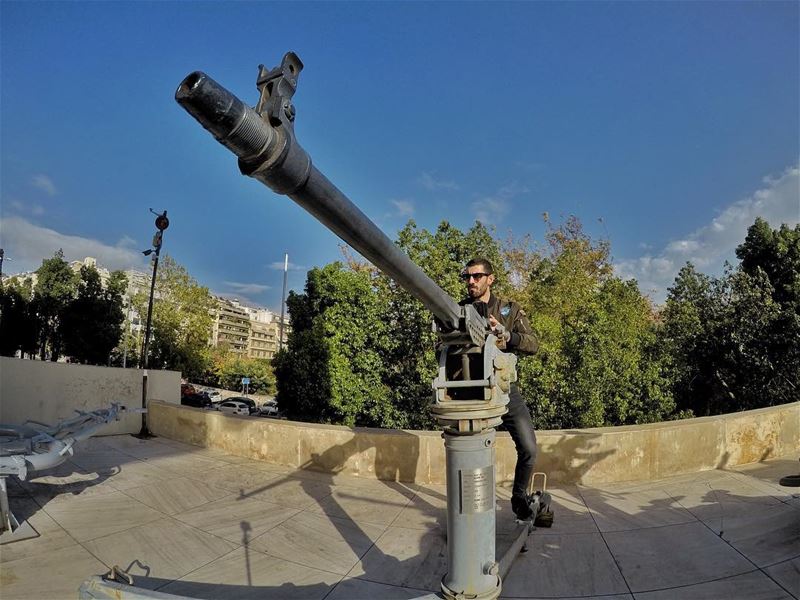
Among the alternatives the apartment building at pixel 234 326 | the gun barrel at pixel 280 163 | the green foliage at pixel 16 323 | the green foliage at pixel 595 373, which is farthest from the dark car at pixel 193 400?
the apartment building at pixel 234 326

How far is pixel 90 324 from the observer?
3025cm

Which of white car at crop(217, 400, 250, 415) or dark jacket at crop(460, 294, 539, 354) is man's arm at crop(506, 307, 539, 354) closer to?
dark jacket at crop(460, 294, 539, 354)

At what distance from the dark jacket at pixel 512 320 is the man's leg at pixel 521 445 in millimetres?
510

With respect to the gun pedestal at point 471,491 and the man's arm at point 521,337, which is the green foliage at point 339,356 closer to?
the man's arm at point 521,337

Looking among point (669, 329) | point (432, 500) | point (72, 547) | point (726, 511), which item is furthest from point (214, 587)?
point (669, 329)

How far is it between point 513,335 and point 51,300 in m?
37.2

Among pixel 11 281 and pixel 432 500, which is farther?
pixel 11 281

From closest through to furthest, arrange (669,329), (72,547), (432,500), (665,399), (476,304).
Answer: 1. (476,304)
2. (72,547)
3. (432,500)
4. (665,399)
5. (669,329)

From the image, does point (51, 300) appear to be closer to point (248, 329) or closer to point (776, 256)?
point (776, 256)

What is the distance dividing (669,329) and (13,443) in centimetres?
1623

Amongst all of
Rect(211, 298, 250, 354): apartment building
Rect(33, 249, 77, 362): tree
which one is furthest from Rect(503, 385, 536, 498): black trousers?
Rect(211, 298, 250, 354): apartment building

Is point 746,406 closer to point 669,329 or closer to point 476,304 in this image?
point 669,329

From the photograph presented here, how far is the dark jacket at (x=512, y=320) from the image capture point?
315cm

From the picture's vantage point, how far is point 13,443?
162 inches
